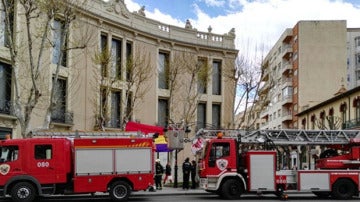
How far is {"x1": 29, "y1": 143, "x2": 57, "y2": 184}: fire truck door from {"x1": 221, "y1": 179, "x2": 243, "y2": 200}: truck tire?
7029mm

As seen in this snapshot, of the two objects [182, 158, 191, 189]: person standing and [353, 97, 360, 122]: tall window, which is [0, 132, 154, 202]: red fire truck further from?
[353, 97, 360, 122]: tall window

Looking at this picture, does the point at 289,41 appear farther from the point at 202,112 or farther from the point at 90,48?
the point at 90,48

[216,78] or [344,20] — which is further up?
[344,20]

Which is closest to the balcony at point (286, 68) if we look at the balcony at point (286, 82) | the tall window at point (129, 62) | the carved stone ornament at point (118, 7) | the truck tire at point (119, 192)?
the balcony at point (286, 82)

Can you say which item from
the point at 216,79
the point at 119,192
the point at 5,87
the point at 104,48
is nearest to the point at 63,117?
the point at 5,87

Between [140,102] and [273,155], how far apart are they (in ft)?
67.4

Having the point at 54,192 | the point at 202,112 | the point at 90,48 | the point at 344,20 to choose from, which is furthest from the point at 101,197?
the point at 344,20

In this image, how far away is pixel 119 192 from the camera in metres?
23.0

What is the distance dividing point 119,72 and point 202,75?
7.19 m

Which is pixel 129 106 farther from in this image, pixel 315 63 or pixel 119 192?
pixel 315 63

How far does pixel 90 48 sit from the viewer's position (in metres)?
39.3

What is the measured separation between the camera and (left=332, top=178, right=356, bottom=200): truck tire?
24.7 m

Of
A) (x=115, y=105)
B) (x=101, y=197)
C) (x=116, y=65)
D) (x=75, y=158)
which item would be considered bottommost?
(x=101, y=197)

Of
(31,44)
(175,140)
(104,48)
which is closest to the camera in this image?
(31,44)
